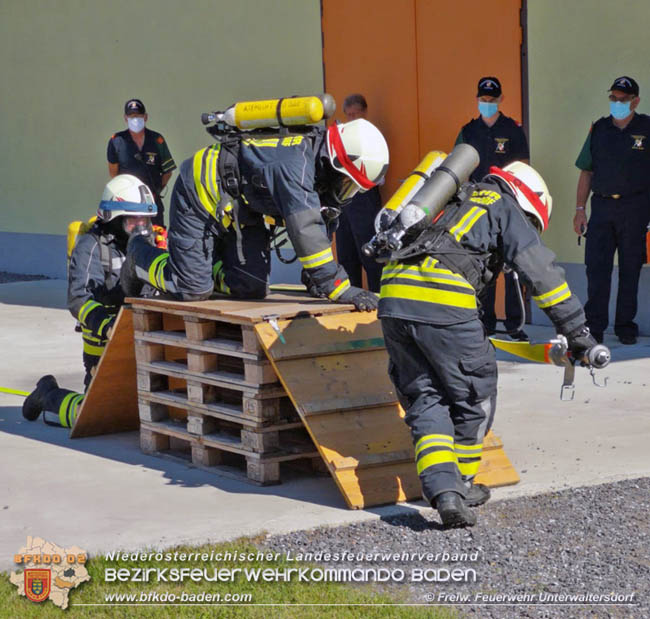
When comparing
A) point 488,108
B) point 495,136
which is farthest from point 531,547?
point 488,108

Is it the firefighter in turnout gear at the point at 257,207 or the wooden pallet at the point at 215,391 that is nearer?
the wooden pallet at the point at 215,391

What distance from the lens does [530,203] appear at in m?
5.74

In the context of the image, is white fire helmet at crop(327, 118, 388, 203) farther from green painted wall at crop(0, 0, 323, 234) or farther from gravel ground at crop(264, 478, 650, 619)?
green painted wall at crop(0, 0, 323, 234)

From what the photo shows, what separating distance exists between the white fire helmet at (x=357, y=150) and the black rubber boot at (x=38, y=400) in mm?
2616

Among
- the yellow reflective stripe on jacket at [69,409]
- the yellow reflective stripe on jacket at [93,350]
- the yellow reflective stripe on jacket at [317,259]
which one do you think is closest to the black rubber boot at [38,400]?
the yellow reflective stripe on jacket at [69,409]

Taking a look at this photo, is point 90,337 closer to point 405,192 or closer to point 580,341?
point 405,192

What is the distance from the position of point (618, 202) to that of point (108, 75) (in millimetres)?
7621

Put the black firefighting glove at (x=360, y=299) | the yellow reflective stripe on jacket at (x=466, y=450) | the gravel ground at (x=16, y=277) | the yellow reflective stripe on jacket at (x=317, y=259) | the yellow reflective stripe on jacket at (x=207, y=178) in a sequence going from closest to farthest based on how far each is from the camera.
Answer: the yellow reflective stripe on jacket at (x=466, y=450) < the yellow reflective stripe on jacket at (x=317, y=259) < the black firefighting glove at (x=360, y=299) < the yellow reflective stripe on jacket at (x=207, y=178) < the gravel ground at (x=16, y=277)

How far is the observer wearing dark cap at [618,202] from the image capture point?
9.52 metres

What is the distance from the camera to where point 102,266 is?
7.65 metres

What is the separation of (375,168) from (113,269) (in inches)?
78.6

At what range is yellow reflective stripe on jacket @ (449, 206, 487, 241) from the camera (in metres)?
5.55

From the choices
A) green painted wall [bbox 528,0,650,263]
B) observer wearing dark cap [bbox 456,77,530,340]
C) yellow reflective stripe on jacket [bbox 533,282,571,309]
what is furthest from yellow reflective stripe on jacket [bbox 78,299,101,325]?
green painted wall [bbox 528,0,650,263]

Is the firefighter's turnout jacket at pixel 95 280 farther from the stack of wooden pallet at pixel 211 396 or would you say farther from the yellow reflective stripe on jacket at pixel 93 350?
the stack of wooden pallet at pixel 211 396
